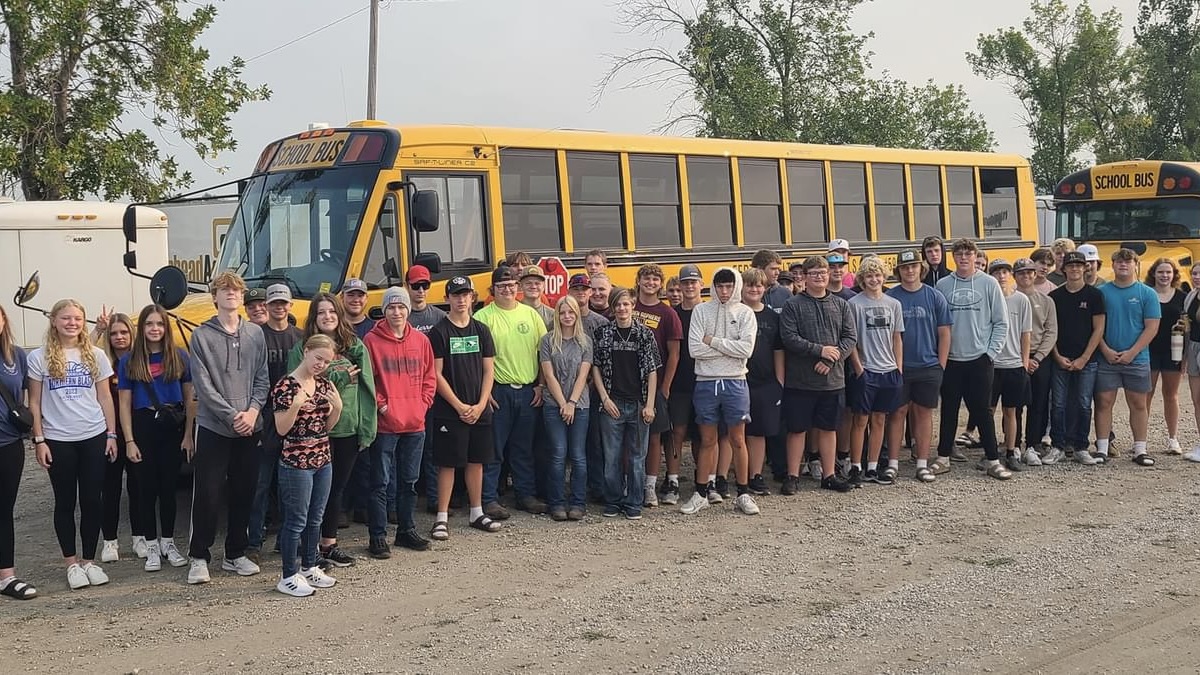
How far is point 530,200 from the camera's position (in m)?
10.5

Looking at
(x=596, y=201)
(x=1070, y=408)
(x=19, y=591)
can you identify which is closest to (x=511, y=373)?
(x=596, y=201)

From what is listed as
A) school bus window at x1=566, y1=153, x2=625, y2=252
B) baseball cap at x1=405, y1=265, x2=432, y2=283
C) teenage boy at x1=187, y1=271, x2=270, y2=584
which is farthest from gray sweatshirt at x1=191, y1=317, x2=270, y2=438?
school bus window at x1=566, y1=153, x2=625, y2=252

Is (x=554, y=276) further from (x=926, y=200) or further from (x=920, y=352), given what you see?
(x=926, y=200)

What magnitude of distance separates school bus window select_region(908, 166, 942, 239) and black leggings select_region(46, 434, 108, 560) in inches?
409

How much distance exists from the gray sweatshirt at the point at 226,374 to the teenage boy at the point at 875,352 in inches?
185

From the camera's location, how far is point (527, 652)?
539 centimetres

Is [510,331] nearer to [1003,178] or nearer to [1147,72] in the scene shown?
[1003,178]

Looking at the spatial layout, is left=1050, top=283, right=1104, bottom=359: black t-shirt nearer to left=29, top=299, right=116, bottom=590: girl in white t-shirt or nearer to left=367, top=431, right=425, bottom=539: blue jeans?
left=367, top=431, right=425, bottom=539: blue jeans

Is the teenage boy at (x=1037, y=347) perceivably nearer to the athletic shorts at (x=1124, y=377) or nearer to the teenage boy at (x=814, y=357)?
the athletic shorts at (x=1124, y=377)

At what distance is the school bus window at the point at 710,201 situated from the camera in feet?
38.4

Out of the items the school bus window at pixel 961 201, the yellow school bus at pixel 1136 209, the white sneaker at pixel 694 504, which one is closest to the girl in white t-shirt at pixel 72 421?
the white sneaker at pixel 694 504

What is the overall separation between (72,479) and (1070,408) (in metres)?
8.27

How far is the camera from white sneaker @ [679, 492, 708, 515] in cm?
831

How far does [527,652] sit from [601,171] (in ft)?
21.3
